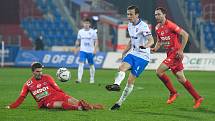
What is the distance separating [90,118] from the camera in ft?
39.5

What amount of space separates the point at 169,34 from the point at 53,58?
77.9 feet

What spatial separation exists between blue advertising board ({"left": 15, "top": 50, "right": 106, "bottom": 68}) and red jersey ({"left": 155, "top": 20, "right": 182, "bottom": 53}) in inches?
859

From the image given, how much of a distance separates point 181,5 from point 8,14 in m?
12.9

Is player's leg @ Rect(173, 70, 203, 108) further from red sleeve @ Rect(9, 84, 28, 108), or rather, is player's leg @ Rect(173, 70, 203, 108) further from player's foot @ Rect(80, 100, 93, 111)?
red sleeve @ Rect(9, 84, 28, 108)

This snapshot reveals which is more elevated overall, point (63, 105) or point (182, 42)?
point (182, 42)

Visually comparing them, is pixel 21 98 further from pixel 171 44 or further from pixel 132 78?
pixel 171 44

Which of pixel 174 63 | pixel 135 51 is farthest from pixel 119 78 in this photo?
pixel 174 63

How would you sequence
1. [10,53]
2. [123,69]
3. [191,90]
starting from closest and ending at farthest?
[123,69] → [191,90] → [10,53]

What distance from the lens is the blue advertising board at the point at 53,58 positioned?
37.3 m

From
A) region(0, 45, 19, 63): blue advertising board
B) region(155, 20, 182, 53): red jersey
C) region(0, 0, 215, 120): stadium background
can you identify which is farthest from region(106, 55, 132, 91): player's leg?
region(0, 45, 19, 63): blue advertising board

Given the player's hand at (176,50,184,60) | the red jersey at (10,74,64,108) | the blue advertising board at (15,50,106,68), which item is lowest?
the blue advertising board at (15,50,106,68)

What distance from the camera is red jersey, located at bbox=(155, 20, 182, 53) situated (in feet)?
49.4

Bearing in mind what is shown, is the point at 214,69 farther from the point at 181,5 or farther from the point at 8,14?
the point at 8,14

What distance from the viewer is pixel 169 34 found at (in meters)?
15.1
